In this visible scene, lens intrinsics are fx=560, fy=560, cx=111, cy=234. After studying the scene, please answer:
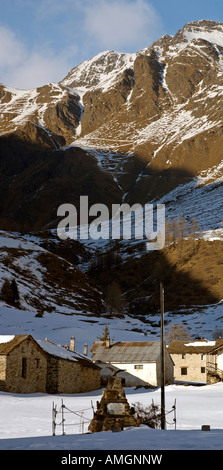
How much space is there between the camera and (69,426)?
27.5 metres

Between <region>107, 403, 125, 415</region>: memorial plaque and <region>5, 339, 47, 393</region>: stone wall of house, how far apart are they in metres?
22.8

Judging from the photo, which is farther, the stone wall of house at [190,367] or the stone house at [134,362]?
the stone wall of house at [190,367]

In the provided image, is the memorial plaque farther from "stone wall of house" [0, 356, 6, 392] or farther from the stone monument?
"stone wall of house" [0, 356, 6, 392]

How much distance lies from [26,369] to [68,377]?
540cm

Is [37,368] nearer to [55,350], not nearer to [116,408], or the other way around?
[55,350]

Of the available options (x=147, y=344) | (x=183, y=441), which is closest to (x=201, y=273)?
(x=147, y=344)

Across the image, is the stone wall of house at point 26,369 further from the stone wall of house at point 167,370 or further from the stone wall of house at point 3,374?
the stone wall of house at point 167,370

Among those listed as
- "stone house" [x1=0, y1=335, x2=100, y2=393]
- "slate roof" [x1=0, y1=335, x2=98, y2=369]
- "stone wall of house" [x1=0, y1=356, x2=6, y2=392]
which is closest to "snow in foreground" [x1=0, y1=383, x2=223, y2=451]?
"stone wall of house" [x1=0, y1=356, x2=6, y2=392]

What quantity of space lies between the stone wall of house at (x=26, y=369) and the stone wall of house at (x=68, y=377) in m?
0.71

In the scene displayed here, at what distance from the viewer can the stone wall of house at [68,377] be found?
162 feet

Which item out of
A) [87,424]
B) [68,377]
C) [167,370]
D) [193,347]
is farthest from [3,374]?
[193,347]

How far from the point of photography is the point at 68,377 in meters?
50.9

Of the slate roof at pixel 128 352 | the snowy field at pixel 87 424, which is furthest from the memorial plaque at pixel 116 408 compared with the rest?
the slate roof at pixel 128 352

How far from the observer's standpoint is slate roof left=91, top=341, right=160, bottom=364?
218 ft
